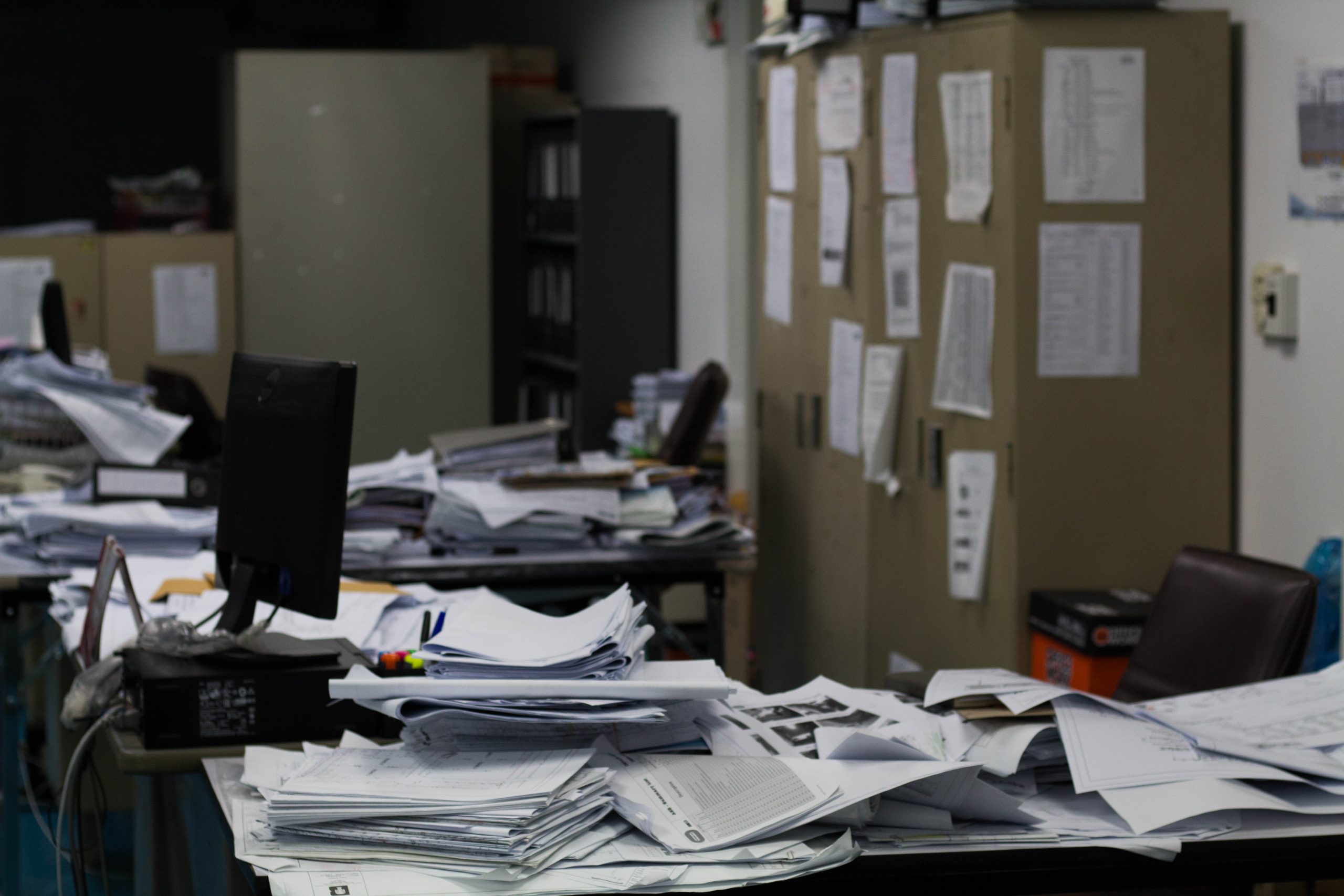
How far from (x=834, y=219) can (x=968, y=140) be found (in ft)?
2.34

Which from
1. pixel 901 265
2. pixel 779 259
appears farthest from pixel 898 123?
pixel 779 259

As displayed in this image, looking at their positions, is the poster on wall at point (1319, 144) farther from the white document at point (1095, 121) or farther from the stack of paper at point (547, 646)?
the stack of paper at point (547, 646)

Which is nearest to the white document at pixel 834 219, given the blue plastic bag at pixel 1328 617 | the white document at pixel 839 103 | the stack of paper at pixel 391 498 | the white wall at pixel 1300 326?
the white document at pixel 839 103

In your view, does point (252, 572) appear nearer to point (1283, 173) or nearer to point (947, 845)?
point (947, 845)

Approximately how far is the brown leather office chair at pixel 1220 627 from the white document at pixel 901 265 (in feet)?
3.87

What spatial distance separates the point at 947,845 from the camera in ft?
4.50

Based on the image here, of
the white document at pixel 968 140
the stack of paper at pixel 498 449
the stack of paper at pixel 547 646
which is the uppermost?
the white document at pixel 968 140

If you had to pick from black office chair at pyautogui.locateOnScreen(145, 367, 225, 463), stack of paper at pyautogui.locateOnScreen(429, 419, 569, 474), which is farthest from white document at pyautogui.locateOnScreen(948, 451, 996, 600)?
black office chair at pyautogui.locateOnScreen(145, 367, 225, 463)

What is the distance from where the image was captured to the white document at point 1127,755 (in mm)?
1452

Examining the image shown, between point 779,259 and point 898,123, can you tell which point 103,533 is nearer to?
point 898,123

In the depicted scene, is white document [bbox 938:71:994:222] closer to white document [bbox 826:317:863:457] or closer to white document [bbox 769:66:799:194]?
white document [bbox 826:317:863:457]

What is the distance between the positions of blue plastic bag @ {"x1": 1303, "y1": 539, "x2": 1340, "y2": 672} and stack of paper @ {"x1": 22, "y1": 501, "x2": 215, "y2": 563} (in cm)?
203

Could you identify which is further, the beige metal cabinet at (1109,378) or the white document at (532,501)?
the white document at (532,501)

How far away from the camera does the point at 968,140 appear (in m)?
3.21
